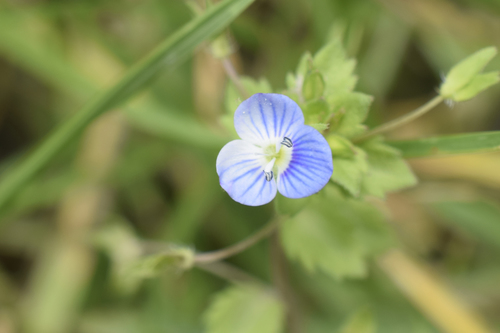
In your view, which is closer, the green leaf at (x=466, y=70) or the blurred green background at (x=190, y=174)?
the green leaf at (x=466, y=70)

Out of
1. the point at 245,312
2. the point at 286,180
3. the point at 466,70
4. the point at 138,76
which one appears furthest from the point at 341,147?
the point at 245,312

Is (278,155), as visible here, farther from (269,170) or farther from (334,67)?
(334,67)

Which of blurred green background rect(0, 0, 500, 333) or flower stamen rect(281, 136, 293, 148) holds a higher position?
blurred green background rect(0, 0, 500, 333)

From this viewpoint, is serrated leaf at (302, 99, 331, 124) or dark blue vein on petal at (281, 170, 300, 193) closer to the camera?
dark blue vein on petal at (281, 170, 300, 193)

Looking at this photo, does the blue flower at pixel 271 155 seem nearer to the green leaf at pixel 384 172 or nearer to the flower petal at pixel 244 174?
the flower petal at pixel 244 174

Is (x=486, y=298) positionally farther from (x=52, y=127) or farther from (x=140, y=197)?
(x=52, y=127)

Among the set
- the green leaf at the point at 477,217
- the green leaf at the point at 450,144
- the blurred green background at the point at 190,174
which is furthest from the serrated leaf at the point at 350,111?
the green leaf at the point at 477,217

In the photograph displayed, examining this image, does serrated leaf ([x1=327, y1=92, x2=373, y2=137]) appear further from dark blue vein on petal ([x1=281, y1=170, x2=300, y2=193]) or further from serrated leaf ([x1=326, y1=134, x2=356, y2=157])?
dark blue vein on petal ([x1=281, y1=170, x2=300, y2=193])

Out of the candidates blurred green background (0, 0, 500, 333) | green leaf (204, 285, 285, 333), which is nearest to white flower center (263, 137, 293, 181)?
green leaf (204, 285, 285, 333)
